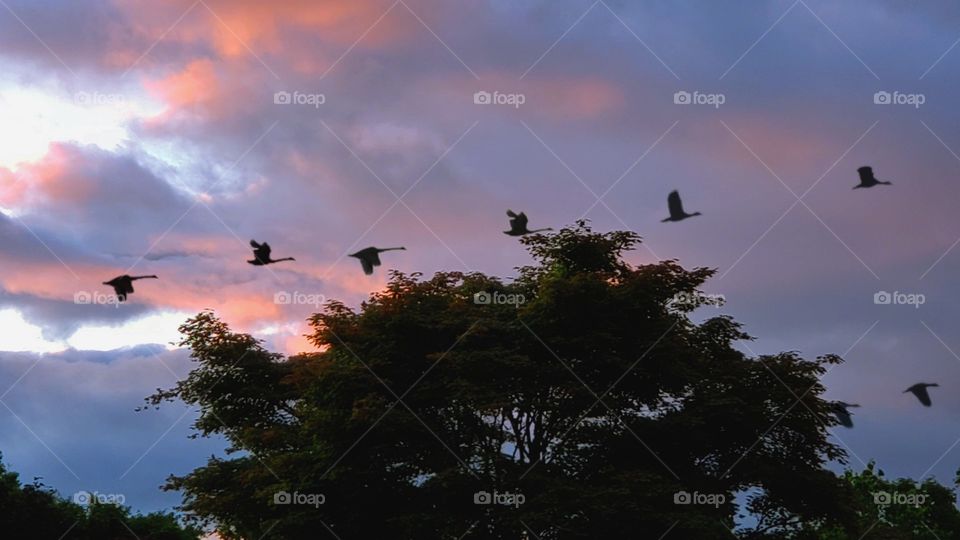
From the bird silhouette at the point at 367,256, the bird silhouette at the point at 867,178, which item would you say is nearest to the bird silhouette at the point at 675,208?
the bird silhouette at the point at 867,178

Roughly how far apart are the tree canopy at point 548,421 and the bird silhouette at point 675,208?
31.7ft

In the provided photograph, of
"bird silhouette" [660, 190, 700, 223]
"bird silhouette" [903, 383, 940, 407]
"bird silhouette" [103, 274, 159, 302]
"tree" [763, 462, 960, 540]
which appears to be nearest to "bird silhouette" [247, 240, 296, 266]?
"bird silhouette" [103, 274, 159, 302]

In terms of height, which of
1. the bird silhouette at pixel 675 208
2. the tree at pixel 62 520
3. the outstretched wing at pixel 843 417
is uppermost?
the bird silhouette at pixel 675 208

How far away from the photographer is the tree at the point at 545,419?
98.7 feet

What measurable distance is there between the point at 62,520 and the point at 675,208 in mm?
26104

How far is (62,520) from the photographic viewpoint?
121 feet

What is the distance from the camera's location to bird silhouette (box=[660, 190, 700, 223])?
854 inches

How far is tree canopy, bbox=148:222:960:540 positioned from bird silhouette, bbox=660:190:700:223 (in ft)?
31.7

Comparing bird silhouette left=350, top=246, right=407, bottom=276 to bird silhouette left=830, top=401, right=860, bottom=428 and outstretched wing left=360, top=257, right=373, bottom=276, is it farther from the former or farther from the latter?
bird silhouette left=830, top=401, right=860, bottom=428

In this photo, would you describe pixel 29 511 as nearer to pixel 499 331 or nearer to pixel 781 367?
pixel 499 331

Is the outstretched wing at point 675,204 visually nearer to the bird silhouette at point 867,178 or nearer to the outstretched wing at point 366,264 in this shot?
the bird silhouette at point 867,178

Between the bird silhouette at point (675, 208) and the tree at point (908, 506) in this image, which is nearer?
the bird silhouette at point (675, 208)

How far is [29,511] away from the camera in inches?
1416

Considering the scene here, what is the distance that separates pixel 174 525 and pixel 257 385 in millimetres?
7193
